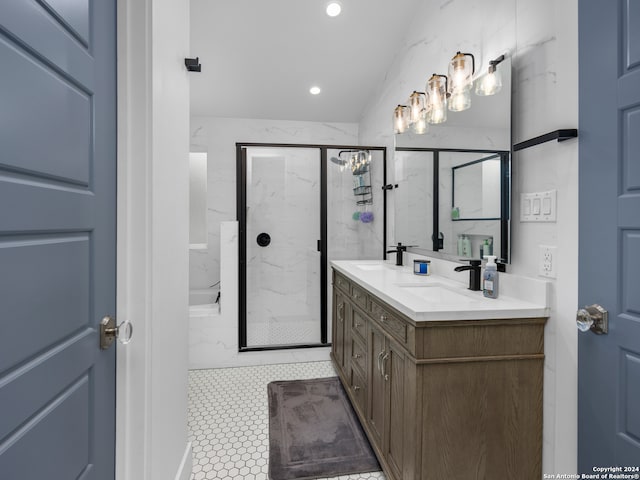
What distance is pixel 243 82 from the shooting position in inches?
129

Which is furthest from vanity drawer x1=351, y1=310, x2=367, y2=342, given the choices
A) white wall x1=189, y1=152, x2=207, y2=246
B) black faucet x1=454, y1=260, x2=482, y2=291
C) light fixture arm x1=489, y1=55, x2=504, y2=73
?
white wall x1=189, y1=152, x2=207, y2=246

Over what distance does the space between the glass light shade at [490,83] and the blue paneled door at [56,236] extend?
5.07ft

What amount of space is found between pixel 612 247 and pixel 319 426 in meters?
1.75

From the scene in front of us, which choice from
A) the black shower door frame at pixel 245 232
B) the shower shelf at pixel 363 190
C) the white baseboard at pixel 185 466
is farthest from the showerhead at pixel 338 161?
the white baseboard at pixel 185 466

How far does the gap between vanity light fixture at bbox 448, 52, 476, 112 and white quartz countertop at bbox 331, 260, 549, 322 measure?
945mm

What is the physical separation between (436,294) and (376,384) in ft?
1.82

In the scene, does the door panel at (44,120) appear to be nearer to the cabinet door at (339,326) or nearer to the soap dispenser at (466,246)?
the soap dispenser at (466,246)

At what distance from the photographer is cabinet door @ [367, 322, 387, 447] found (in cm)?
167

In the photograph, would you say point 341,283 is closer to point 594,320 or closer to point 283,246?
point 283,246

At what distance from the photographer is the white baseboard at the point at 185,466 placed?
1.56 meters

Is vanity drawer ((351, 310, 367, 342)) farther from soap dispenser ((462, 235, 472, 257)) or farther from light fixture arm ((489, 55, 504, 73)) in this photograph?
light fixture arm ((489, 55, 504, 73))

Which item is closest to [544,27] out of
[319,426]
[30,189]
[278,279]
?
[30,189]

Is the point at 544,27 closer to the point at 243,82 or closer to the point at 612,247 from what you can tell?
the point at 612,247

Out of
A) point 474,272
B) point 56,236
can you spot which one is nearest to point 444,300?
point 474,272
